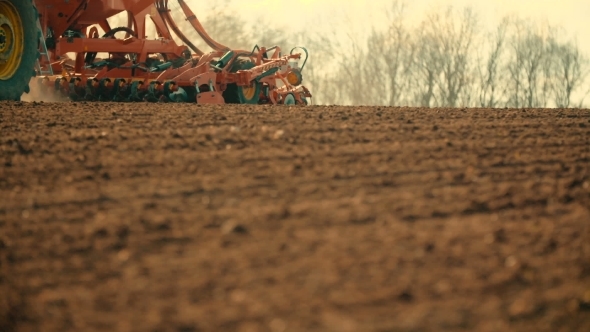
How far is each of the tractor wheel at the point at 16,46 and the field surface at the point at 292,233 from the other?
3.67 meters

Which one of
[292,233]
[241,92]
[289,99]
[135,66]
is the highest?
[135,66]

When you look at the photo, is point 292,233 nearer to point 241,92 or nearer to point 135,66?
point 135,66

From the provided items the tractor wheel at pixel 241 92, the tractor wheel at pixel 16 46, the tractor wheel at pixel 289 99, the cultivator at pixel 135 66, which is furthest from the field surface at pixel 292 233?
the tractor wheel at pixel 289 99

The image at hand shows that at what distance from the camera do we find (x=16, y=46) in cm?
910

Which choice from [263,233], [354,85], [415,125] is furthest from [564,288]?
[354,85]

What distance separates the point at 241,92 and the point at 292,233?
35.3ft

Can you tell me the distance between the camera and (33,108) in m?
7.79

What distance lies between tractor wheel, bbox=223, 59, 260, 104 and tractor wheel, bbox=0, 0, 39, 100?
4.82 meters

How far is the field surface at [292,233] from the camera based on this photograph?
2568 millimetres

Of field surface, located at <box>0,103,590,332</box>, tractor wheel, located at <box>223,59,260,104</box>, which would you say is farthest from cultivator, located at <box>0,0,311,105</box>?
field surface, located at <box>0,103,590,332</box>

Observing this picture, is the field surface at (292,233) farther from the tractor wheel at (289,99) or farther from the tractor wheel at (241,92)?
the tractor wheel at (289,99)

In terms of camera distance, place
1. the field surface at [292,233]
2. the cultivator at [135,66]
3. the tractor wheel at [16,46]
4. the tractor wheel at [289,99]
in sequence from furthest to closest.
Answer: the tractor wheel at [289,99]
the cultivator at [135,66]
the tractor wheel at [16,46]
the field surface at [292,233]

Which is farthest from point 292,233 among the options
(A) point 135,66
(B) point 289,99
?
(B) point 289,99

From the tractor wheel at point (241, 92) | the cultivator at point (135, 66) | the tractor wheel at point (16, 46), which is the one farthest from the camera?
the tractor wheel at point (241, 92)
